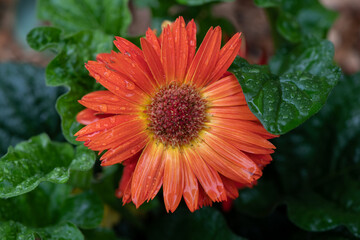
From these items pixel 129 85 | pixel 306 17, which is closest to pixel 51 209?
pixel 129 85

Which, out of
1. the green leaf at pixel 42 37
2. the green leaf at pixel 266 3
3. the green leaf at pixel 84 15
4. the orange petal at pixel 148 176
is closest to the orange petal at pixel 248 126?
Result: the orange petal at pixel 148 176

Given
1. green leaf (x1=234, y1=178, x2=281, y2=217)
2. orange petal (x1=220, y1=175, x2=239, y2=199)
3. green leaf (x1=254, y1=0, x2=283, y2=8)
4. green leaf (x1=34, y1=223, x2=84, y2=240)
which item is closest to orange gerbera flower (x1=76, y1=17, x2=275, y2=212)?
orange petal (x1=220, y1=175, x2=239, y2=199)

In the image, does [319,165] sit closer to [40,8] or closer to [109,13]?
[109,13]

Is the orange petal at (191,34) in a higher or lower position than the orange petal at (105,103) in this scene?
higher

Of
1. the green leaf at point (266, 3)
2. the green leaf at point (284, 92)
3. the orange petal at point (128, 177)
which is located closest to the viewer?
the green leaf at point (284, 92)

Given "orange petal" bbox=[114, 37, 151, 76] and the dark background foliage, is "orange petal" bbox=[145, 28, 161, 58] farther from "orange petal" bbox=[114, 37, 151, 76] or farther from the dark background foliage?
the dark background foliage

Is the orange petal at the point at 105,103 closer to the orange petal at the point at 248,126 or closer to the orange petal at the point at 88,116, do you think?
the orange petal at the point at 88,116
